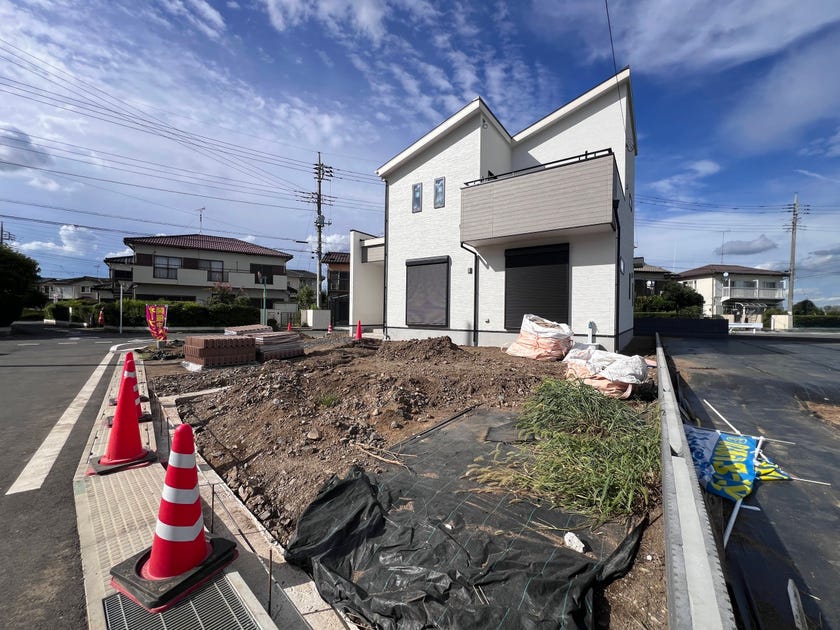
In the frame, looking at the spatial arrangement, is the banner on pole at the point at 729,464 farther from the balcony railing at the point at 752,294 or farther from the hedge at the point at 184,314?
Result: the balcony railing at the point at 752,294

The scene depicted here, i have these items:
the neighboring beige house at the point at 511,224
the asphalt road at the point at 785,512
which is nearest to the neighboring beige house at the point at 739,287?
the neighboring beige house at the point at 511,224

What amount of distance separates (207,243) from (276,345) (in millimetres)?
24706

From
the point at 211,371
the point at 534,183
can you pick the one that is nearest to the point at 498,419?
the point at 211,371

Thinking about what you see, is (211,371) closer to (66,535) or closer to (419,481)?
(66,535)

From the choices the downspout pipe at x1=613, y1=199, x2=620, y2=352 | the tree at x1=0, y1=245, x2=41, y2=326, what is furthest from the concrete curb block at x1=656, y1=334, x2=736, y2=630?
the tree at x1=0, y1=245, x2=41, y2=326

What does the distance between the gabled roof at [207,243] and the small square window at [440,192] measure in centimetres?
2257

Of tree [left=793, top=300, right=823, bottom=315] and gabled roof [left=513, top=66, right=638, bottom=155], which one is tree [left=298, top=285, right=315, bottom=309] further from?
tree [left=793, top=300, right=823, bottom=315]

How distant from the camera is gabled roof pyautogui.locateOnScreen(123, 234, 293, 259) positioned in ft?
86.6

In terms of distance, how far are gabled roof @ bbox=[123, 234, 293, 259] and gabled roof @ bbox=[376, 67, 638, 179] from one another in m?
21.3

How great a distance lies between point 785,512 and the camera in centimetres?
250

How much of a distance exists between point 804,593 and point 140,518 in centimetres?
387

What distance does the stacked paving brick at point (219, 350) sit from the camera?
8156 mm

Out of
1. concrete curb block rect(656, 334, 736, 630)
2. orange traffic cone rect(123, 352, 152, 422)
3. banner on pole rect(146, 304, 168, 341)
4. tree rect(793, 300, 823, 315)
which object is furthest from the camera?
tree rect(793, 300, 823, 315)

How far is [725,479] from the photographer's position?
2.95 metres
